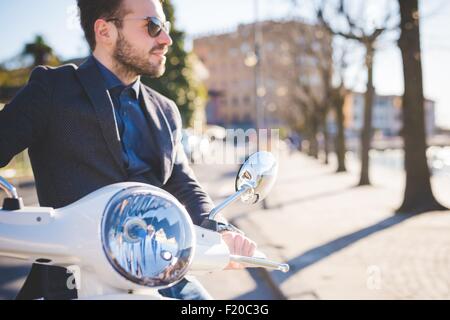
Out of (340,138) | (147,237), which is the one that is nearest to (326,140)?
(340,138)

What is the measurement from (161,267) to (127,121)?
68 cm

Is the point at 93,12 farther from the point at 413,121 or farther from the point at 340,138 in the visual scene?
the point at 340,138

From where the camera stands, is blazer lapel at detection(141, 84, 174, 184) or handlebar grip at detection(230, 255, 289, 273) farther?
blazer lapel at detection(141, 84, 174, 184)

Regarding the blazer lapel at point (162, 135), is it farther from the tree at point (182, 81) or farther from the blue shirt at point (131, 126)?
the tree at point (182, 81)

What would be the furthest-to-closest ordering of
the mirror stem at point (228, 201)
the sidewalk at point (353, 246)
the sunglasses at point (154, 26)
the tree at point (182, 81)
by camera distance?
the tree at point (182, 81)
the sidewalk at point (353, 246)
the sunglasses at point (154, 26)
the mirror stem at point (228, 201)

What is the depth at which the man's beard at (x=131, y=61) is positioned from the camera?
1.64 meters

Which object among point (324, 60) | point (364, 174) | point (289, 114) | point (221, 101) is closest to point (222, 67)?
point (221, 101)

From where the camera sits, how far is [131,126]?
171 centimetres

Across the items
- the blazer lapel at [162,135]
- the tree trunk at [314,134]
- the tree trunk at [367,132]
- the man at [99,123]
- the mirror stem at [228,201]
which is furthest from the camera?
the tree trunk at [314,134]

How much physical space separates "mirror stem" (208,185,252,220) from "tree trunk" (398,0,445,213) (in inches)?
386

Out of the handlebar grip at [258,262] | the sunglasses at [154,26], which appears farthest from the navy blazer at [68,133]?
the handlebar grip at [258,262]

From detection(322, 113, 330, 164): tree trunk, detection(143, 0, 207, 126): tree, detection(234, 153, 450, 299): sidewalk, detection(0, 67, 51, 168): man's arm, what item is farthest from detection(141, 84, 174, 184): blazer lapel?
detection(143, 0, 207, 126): tree

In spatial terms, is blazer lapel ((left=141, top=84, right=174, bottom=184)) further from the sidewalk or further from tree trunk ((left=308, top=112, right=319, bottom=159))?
→ tree trunk ((left=308, top=112, right=319, bottom=159))

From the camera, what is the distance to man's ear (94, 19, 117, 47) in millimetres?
1639
